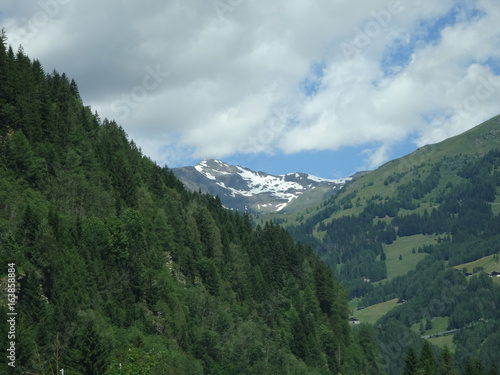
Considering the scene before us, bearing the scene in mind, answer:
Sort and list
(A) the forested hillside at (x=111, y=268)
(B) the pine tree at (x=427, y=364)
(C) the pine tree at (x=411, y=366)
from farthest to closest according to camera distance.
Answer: (B) the pine tree at (x=427, y=364)
(C) the pine tree at (x=411, y=366)
(A) the forested hillside at (x=111, y=268)

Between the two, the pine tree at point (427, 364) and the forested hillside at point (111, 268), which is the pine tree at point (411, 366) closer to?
the pine tree at point (427, 364)

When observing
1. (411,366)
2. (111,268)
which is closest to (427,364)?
(411,366)

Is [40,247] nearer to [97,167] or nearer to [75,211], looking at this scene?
[75,211]

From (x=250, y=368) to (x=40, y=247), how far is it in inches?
2337

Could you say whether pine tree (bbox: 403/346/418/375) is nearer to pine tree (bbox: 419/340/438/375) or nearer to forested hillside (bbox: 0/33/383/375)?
pine tree (bbox: 419/340/438/375)

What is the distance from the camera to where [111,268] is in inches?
5133

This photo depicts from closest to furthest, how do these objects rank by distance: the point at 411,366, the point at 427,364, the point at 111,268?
1. the point at 111,268
2. the point at 411,366
3. the point at 427,364

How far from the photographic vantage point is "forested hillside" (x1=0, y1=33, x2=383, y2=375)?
324ft

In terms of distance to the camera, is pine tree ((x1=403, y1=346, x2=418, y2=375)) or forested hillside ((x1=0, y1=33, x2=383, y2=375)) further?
pine tree ((x1=403, y1=346, x2=418, y2=375))

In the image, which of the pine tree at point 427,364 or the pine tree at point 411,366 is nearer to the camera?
the pine tree at point 411,366

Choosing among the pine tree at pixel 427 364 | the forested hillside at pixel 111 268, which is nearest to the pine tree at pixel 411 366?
the pine tree at pixel 427 364

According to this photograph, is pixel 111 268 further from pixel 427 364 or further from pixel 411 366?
pixel 427 364

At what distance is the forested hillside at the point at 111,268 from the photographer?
98750 millimetres

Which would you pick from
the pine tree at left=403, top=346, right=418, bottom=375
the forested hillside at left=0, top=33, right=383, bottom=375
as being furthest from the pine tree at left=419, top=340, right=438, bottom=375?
the forested hillside at left=0, top=33, right=383, bottom=375
